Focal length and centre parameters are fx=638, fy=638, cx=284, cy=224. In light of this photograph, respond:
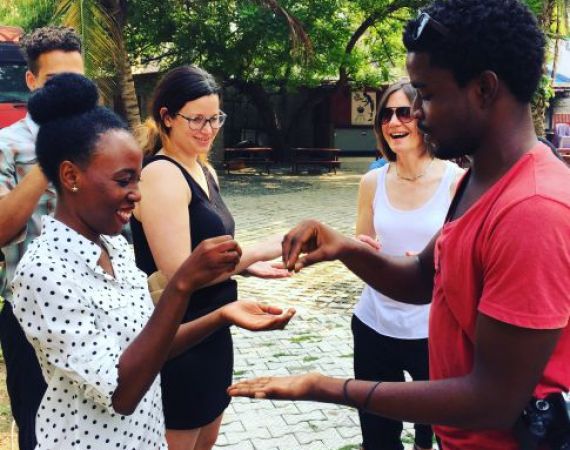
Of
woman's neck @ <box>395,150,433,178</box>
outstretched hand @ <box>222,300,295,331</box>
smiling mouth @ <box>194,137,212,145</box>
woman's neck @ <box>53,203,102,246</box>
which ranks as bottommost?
outstretched hand @ <box>222,300,295,331</box>

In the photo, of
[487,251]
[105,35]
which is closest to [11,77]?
[105,35]

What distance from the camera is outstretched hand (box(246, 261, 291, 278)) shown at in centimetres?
273

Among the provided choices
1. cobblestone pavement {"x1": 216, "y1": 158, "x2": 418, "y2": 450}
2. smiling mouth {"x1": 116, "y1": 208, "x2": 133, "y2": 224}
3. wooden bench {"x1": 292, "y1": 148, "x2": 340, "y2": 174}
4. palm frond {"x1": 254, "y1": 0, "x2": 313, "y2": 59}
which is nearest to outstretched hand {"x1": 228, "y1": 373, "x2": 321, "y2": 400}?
smiling mouth {"x1": 116, "y1": 208, "x2": 133, "y2": 224}

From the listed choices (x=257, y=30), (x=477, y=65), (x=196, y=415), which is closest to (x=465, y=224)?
(x=477, y=65)

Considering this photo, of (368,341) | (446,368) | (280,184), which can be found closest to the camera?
(446,368)

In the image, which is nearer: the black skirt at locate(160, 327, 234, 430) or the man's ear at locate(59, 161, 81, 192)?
the man's ear at locate(59, 161, 81, 192)

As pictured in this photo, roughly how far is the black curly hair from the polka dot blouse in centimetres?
19

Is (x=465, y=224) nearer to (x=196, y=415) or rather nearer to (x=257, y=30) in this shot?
(x=196, y=415)

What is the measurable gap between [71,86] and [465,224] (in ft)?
3.91

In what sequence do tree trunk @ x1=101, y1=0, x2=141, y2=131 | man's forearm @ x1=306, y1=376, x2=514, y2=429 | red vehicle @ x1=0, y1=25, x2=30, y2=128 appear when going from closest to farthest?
man's forearm @ x1=306, y1=376, x2=514, y2=429
red vehicle @ x1=0, y1=25, x2=30, y2=128
tree trunk @ x1=101, y1=0, x2=141, y2=131

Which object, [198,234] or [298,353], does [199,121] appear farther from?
[298,353]

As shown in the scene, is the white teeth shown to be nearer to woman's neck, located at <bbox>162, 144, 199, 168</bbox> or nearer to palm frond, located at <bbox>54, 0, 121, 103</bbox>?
woman's neck, located at <bbox>162, 144, 199, 168</bbox>

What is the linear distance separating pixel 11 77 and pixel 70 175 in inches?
446

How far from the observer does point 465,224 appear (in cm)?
149
